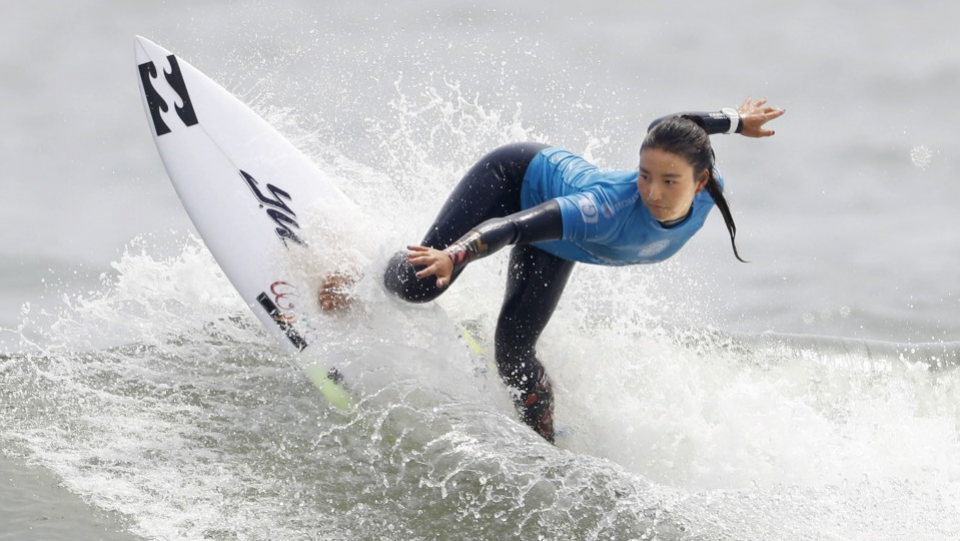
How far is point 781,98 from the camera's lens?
10781 mm

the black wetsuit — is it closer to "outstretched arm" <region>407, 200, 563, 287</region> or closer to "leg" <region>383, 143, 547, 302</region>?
"leg" <region>383, 143, 547, 302</region>

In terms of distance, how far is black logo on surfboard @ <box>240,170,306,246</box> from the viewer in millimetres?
5516

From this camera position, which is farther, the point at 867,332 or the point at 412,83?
the point at 412,83

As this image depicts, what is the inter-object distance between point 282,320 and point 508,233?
5.41 ft

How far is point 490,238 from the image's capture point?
4098mm

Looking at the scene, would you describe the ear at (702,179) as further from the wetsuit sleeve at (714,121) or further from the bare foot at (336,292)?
the bare foot at (336,292)

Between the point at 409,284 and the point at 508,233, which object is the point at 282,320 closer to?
the point at 409,284

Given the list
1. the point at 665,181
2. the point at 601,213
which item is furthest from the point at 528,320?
the point at 665,181

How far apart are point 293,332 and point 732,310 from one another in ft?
12.1

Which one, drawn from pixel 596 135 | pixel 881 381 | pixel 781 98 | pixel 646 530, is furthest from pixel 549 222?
pixel 781 98

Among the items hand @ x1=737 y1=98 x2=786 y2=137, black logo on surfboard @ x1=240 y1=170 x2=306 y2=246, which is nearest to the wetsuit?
hand @ x1=737 y1=98 x2=786 y2=137

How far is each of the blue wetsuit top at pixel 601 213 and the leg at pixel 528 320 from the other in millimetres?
112

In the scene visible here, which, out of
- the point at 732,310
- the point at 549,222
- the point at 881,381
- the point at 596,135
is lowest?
the point at 881,381

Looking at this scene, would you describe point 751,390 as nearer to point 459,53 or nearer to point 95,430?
point 95,430
